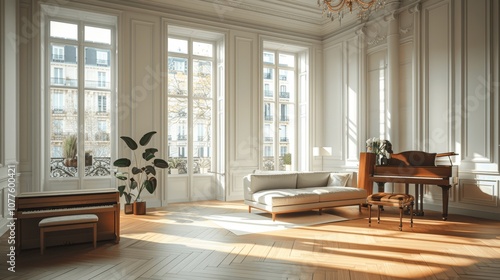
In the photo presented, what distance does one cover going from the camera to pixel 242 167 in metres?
8.16

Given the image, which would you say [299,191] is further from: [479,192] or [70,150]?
[70,150]

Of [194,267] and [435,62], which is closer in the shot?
[194,267]

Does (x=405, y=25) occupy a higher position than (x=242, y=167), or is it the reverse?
(x=405, y=25)

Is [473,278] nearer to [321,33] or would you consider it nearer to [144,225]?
[144,225]

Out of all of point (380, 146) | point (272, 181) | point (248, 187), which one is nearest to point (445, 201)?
point (380, 146)

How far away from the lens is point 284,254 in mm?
3945

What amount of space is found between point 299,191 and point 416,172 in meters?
1.95

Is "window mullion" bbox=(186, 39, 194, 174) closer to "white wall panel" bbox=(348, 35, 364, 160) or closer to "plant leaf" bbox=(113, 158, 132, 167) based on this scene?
"plant leaf" bbox=(113, 158, 132, 167)

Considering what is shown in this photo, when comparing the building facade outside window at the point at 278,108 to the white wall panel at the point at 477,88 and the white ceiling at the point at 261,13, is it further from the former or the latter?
the white wall panel at the point at 477,88

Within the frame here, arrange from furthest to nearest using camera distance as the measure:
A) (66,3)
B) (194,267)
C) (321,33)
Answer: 1. (321,33)
2. (66,3)
3. (194,267)

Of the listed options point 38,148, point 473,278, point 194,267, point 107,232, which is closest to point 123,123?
point 38,148

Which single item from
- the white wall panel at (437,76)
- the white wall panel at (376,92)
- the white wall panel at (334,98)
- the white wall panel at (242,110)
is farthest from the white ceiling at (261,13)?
the white wall panel at (437,76)

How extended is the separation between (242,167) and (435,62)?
440 cm

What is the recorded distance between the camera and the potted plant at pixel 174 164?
773 centimetres
